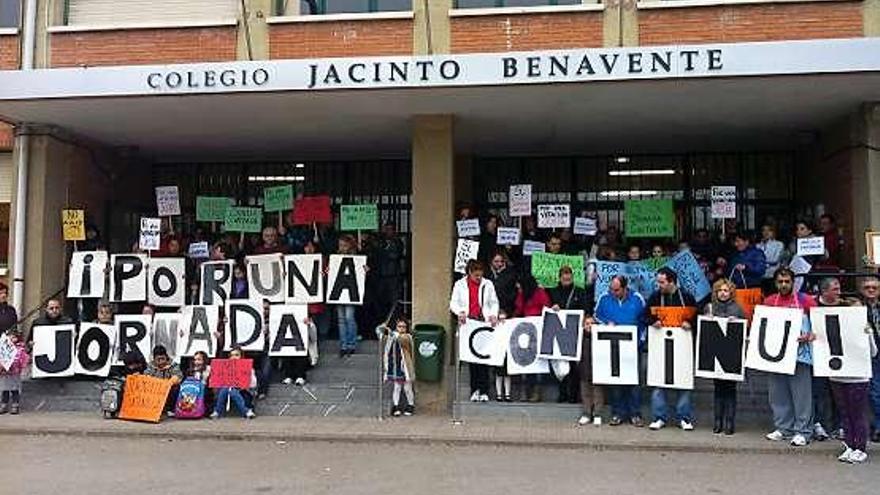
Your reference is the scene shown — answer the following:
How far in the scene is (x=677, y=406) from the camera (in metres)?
10.5

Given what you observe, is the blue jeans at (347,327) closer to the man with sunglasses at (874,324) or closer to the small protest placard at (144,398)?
the small protest placard at (144,398)

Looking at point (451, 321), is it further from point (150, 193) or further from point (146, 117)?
point (150, 193)

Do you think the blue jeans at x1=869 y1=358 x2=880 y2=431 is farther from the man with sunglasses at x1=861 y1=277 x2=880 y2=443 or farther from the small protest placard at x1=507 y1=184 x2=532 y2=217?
the small protest placard at x1=507 y1=184 x2=532 y2=217

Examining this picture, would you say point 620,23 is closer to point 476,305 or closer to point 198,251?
point 476,305

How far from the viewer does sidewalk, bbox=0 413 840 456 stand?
949 cm

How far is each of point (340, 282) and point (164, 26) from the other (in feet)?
14.7

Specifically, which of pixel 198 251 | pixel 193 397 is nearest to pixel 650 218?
pixel 198 251

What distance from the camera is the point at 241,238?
1512 cm

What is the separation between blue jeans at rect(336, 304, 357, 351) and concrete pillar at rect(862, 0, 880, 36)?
784 centimetres

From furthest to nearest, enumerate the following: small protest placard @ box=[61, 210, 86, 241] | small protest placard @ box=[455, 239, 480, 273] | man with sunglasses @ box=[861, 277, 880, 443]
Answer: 1. small protest placard @ box=[61, 210, 86, 241]
2. small protest placard @ box=[455, 239, 480, 273]
3. man with sunglasses @ box=[861, 277, 880, 443]

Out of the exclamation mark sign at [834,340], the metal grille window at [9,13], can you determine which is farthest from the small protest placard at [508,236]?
the metal grille window at [9,13]

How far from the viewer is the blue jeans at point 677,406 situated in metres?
→ 10.4

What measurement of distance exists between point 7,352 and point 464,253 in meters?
6.01

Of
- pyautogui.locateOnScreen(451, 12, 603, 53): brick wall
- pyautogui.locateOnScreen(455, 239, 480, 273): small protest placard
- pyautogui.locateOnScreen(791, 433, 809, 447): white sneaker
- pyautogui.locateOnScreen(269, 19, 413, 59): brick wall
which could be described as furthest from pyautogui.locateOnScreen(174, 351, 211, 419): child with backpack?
pyautogui.locateOnScreen(791, 433, 809, 447): white sneaker
